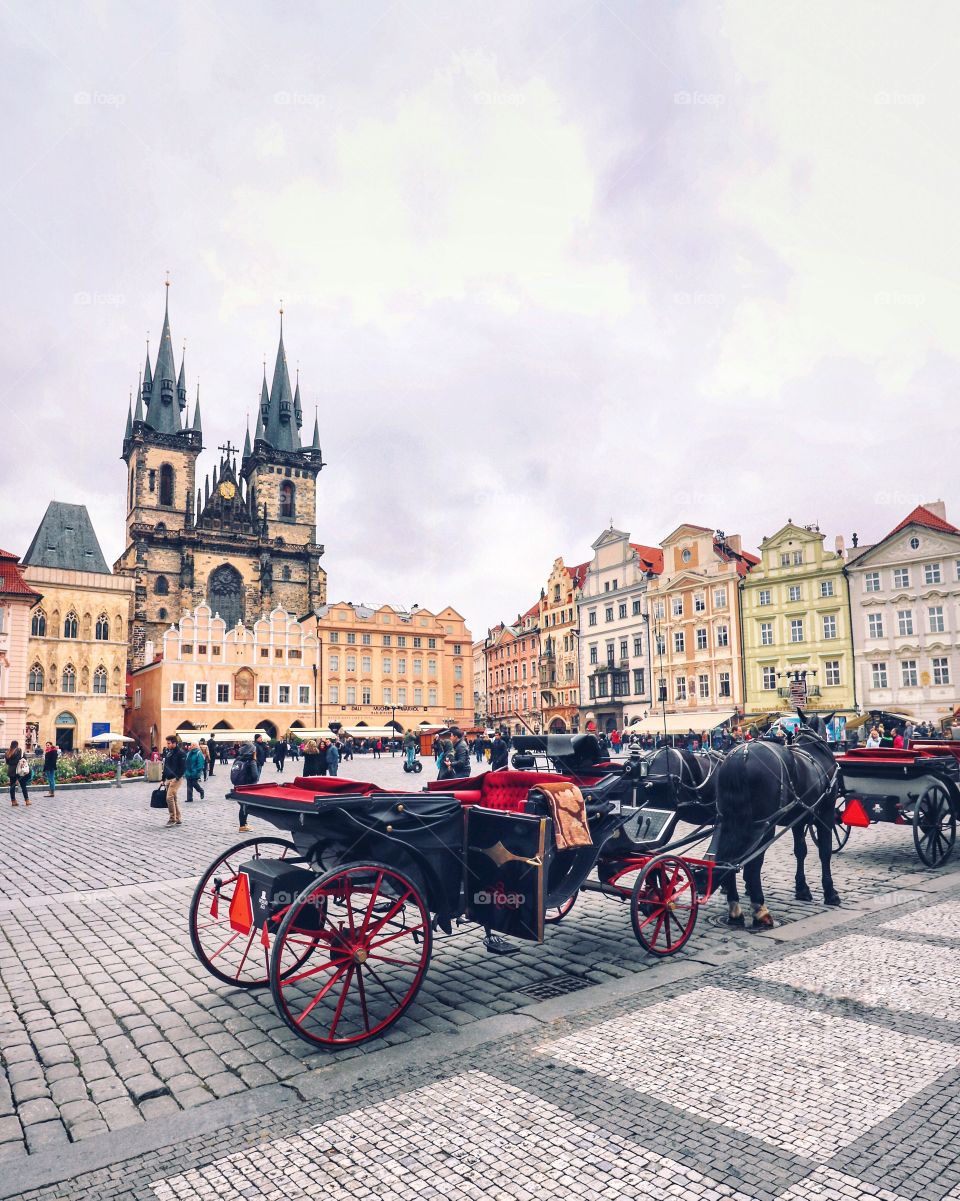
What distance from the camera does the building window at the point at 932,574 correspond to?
145 feet

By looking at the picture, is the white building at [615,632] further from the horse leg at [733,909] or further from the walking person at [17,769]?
the horse leg at [733,909]

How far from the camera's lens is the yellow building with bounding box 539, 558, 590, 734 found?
65.2 meters

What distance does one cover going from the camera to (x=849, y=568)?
156 ft

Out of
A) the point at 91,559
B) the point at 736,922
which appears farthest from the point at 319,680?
the point at 736,922

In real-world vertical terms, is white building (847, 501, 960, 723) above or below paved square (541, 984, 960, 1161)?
above

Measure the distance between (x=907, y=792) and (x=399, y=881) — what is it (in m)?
7.56

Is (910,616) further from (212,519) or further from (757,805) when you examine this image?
(212,519)

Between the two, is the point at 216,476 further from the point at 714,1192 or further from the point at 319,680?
the point at 714,1192

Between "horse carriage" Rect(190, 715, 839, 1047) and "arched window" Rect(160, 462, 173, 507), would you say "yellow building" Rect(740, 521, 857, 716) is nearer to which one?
"horse carriage" Rect(190, 715, 839, 1047)

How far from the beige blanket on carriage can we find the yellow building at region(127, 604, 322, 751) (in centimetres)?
5912

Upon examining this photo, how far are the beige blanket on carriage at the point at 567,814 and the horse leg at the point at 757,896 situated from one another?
2158mm

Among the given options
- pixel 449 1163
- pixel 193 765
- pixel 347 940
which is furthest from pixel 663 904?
pixel 193 765

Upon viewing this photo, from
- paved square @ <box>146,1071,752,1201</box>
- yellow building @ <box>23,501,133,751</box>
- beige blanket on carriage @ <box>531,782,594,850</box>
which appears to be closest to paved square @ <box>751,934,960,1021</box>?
beige blanket on carriage @ <box>531,782,594,850</box>

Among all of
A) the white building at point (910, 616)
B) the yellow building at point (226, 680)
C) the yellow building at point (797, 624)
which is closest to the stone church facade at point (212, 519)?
the yellow building at point (226, 680)
